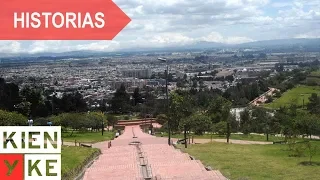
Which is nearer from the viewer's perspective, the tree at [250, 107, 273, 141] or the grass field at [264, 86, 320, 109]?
the tree at [250, 107, 273, 141]

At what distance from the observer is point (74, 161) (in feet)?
37.6

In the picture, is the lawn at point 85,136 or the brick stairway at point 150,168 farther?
the lawn at point 85,136

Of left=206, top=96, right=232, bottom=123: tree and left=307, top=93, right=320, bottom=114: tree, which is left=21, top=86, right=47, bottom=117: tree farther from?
left=307, top=93, right=320, bottom=114: tree

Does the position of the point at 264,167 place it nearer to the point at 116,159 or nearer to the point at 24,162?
the point at 116,159

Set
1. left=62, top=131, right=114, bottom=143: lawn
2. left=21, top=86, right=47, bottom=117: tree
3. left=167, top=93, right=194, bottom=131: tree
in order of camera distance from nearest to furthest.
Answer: left=62, top=131, right=114, bottom=143: lawn, left=167, top=93, right=194, bottom=131: tree, left=21, top=86, right=47, bottom=117: tree

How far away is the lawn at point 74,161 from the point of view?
9.74 metres

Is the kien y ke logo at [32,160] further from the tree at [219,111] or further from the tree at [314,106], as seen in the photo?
the tree at [314,106]

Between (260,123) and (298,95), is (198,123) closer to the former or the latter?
(260,123)

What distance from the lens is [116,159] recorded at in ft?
39.5

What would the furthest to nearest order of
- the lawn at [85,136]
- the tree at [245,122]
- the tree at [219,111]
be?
1. the tree at [219,111]
2. the tree at [245,122]
3. the lawn at [85,136]

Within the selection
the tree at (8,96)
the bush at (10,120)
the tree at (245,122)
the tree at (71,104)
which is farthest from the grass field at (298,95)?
the bush at (10,120)

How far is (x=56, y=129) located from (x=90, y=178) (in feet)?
3.93

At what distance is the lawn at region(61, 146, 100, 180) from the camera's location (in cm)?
974

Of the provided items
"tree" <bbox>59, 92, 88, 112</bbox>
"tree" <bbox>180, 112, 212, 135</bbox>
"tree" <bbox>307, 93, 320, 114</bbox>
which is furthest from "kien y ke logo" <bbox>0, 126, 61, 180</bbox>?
"tree" <bbox>59, 92, 88, 112</bbox>
